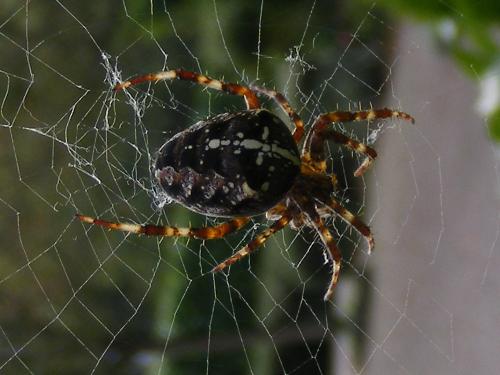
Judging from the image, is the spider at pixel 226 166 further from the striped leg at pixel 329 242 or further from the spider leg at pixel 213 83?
the striped leg at pixel 329 242

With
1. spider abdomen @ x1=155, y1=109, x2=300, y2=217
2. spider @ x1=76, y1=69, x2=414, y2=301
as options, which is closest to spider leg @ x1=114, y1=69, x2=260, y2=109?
spider @ x1=76, y1=69, x2=414, y2=301

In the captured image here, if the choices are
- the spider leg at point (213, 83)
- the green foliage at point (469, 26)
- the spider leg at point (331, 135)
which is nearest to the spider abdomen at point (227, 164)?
the spider leg at point (213, 83)

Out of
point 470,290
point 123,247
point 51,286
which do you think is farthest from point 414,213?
point 51,286

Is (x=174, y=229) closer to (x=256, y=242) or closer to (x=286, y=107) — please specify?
(x=256, y=242)

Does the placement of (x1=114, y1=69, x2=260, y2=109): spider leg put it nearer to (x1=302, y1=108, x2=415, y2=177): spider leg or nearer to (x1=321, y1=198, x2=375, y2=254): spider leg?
(x1=302, y1=108, x2=415, y2=177): spider leg

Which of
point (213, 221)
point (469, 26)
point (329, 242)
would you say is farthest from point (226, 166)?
point (469, 26)

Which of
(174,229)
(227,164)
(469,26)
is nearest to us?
(227,164)
